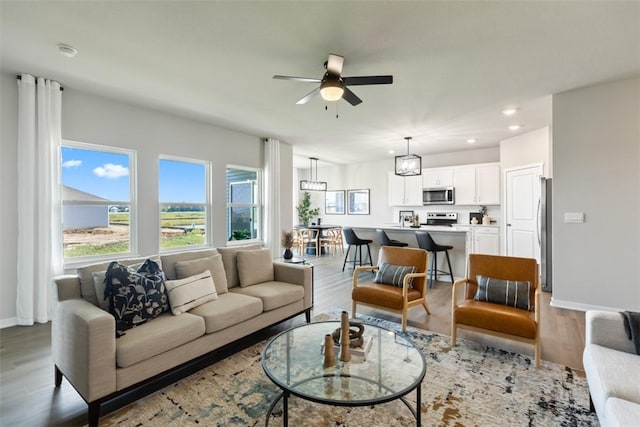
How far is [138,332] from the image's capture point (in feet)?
6.87

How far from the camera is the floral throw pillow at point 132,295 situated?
2135 millimetres

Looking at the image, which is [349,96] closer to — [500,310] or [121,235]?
[500,310]

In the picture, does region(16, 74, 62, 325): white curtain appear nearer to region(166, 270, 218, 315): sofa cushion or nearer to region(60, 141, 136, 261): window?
region(60, 141, 136, 261): window

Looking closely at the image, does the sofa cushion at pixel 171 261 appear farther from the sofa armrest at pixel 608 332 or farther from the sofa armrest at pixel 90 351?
the sofa armrest at pixel 608 332

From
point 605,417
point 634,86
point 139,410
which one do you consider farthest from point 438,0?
point 139,410

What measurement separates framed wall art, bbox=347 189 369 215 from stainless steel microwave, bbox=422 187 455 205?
6.33ft

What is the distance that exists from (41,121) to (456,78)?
4705 mm

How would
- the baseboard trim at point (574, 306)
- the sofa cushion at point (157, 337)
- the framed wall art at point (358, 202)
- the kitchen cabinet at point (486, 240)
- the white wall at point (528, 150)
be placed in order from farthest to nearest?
the framed wall art at point (358, 202) → the kitchen cabinet at point (486, 240) → the white wall at point (528, 150) → the baseboard trim at point (574, 306) → the sofa cushion at point (157, 337)

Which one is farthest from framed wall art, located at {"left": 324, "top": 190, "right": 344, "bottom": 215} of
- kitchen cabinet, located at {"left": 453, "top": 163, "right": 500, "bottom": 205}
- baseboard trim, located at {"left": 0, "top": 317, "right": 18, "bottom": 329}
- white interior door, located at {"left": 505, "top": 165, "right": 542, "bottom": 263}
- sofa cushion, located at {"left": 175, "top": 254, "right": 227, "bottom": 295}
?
baseboard trim, located at {"left": 0, "top": 317, "right": 18, "bottom": 329}

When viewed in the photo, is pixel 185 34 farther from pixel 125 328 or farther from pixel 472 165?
pixel 472 165

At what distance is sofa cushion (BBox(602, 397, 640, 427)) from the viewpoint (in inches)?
48.2

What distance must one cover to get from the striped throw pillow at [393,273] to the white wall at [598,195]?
212cm

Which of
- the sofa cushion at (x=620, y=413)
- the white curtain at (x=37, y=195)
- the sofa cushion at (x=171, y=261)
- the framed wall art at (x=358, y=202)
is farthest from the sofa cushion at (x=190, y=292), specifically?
the framed wall art at (x=358, y=202)

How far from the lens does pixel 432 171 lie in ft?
25.6
